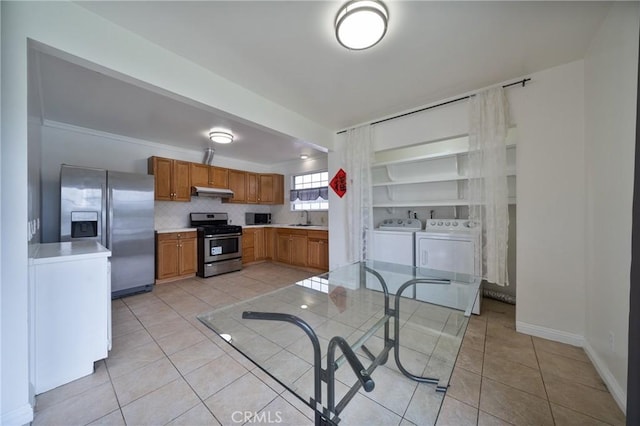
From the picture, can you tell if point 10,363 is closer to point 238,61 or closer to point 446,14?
point 238,61

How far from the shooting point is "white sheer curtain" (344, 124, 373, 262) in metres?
3.34

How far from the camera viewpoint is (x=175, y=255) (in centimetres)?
400

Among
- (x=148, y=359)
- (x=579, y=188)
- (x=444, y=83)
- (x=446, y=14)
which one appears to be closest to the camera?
(x=446, y=14)

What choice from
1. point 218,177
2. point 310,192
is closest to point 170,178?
point 218,177

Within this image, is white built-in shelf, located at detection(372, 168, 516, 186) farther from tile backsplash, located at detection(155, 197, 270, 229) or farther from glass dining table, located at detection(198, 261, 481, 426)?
tile backsplash, located at detection(155, 197, 270, 229)

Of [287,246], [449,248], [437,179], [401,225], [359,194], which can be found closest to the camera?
[449,248]

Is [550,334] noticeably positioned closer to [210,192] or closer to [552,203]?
[552,203]

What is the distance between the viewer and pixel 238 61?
79.9 inches

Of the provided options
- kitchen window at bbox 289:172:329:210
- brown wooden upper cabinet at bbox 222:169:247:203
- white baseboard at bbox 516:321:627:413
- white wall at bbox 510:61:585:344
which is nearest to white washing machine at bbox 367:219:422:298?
white wall at bbox 510:61:585:344

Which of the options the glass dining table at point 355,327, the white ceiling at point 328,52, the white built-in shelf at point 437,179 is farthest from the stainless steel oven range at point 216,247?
the white built-in shelf at point 437,179

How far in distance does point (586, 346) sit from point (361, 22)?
10.2 feet

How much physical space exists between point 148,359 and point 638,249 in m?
3.03

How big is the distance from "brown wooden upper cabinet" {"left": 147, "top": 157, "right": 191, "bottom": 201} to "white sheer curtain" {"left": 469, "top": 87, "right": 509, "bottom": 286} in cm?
458

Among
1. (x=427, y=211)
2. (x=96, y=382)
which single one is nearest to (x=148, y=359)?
(x=96, y=382)
